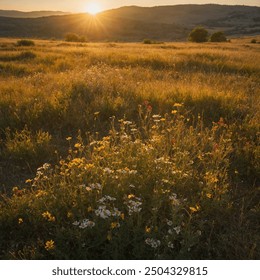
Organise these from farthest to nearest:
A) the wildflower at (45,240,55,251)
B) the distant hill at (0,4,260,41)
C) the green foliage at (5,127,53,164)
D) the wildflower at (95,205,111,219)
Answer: the distant hill at (0,4,260,41) < the green foliage at (5,127,53,164) < the wildflower at (95,205,111,219) < the wildflower at (45,240,55,251)

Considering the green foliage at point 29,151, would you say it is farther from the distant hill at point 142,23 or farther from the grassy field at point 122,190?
the distant hill at point 142,23

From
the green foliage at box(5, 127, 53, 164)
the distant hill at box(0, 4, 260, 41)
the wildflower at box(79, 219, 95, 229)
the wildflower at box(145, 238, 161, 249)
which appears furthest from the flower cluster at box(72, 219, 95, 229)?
the distant hill at box(0, 4, 260, 41)

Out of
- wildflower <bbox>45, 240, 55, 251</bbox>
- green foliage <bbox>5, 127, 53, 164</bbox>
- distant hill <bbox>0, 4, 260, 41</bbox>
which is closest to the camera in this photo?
wildflower <bbox>45, 240, 55, 251</bbox>

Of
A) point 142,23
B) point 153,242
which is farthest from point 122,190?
point 142,23

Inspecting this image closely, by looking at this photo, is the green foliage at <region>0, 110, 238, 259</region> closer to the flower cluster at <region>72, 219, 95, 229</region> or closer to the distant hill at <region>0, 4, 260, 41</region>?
the flower cluster at <region>72, 219, 95, 229</region>

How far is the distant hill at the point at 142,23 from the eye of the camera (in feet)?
225

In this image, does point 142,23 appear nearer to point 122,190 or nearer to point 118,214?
point 122,190

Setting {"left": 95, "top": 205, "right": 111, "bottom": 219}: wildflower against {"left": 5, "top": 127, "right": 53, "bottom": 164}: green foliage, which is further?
{"left": 5, "top": 127, "right": 53, "bottom": 164}: green foliage

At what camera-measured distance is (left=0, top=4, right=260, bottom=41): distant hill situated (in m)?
68.7

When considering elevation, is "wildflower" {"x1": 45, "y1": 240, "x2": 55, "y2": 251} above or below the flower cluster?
below

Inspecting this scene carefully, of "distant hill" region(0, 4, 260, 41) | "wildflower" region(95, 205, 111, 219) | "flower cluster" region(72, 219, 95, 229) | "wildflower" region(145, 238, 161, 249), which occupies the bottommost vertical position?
"wildflower" region(145, 238, 161, 249)

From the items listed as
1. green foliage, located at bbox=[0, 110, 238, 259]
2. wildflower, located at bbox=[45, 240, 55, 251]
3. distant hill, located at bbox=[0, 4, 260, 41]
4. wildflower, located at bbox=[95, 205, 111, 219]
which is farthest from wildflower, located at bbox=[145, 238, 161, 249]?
distant hill, located at bbox=[0, 4, 260, 41]

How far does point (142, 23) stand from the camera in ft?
277
